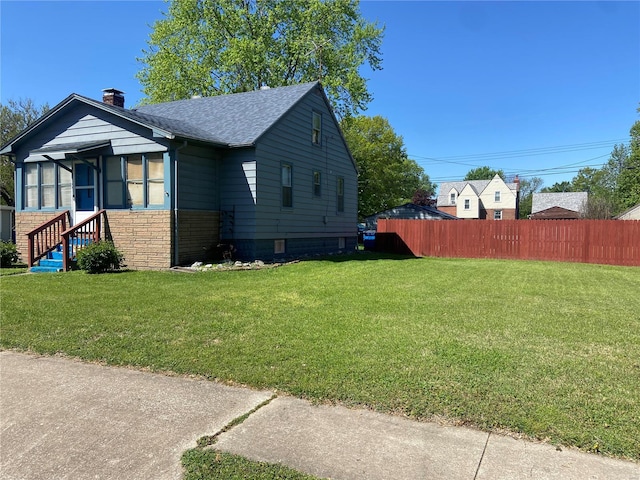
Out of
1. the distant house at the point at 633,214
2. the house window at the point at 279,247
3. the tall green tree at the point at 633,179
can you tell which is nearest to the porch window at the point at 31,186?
the house window at the point at 279,247

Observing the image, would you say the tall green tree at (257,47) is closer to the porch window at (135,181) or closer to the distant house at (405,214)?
the distant house at (405,214)

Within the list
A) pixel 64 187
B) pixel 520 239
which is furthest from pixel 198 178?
pixel 520 239

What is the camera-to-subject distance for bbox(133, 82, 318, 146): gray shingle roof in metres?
13.5

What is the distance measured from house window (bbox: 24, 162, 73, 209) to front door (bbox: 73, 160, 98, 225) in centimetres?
30

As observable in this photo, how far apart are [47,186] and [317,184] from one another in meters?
8.95

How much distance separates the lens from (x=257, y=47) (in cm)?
2725

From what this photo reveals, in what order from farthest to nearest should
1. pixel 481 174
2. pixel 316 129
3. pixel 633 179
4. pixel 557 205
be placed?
1. pixel 481 174
2. pixel 557 205
3. pixel 633 179
4. pixel 316 129

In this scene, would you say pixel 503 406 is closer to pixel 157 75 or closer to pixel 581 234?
pixel 581 234

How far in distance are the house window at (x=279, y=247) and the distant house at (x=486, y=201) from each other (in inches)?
1774

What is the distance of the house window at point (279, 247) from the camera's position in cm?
1490

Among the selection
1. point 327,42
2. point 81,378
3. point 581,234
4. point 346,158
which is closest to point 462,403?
point 81,378

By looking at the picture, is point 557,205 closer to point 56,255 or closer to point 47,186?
point 47,186

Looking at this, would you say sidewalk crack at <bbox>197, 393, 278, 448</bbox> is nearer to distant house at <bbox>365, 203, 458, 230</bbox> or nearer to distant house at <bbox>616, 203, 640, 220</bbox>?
distant house at <bbox>365, 203, 458, 230</bbox>

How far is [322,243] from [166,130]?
8.08 metres
